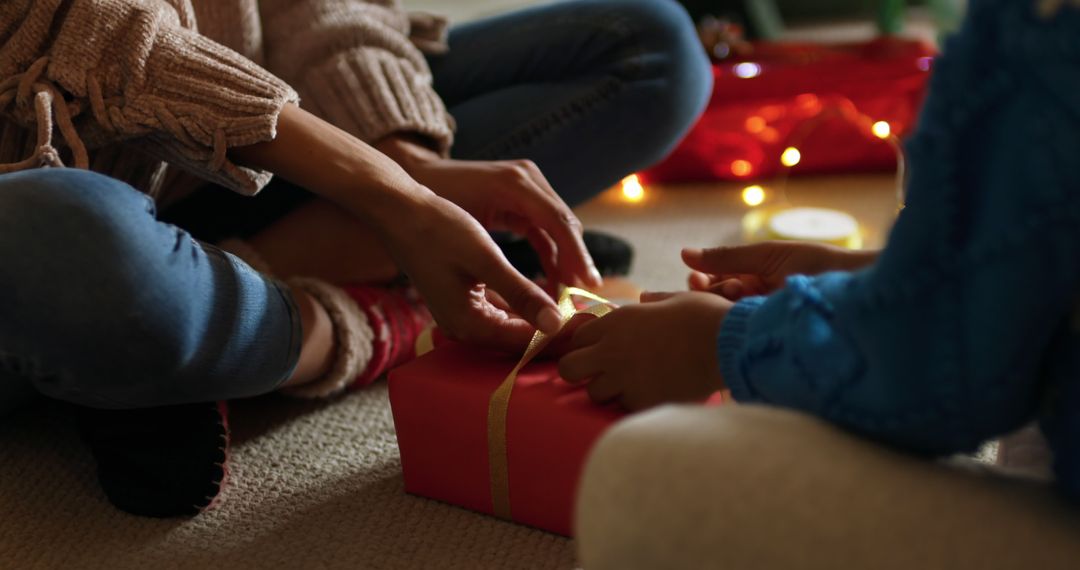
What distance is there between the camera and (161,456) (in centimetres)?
73

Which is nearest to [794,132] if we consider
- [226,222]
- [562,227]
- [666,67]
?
[666,67]

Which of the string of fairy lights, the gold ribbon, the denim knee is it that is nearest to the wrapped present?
the gold ribbon

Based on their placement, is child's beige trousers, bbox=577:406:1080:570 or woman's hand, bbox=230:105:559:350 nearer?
child's beige trousers, bbox=577:406:1080:570

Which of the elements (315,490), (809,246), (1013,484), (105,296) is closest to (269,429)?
(315,490)

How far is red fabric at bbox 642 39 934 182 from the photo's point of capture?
145cm

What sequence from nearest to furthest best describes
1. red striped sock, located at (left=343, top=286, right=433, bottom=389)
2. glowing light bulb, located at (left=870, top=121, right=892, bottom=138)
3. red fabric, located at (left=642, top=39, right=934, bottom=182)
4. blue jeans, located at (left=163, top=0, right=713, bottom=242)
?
1. red striped sock, located at (left=343, top=286, right=433, bottom=389)
2. blue jeans, located at (left=163, top=0, right=713, bottom=242)
3. glowing light bulb, located at (left=870, top=121, right=892, bottom=138)
4. red fabric, located at (left=642, top=39, right=934, bottom=182)

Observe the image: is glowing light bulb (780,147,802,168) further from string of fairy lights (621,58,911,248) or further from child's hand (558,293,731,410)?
child's hand (558,293,731,410)

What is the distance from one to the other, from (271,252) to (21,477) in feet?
0.97

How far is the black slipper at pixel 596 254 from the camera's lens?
1057 mm

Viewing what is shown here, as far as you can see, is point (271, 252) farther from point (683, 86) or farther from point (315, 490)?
point (683, 86)

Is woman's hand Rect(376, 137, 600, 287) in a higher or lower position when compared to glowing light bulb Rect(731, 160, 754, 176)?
higher

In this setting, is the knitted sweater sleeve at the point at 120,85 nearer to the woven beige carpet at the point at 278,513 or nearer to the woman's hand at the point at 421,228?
the woman's hand at the point at 421,228

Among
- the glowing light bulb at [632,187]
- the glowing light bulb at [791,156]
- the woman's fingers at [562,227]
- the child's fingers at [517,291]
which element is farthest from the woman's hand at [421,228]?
the glowing light bulb at [791,156]

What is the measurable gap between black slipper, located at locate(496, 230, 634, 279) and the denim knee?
109mm
